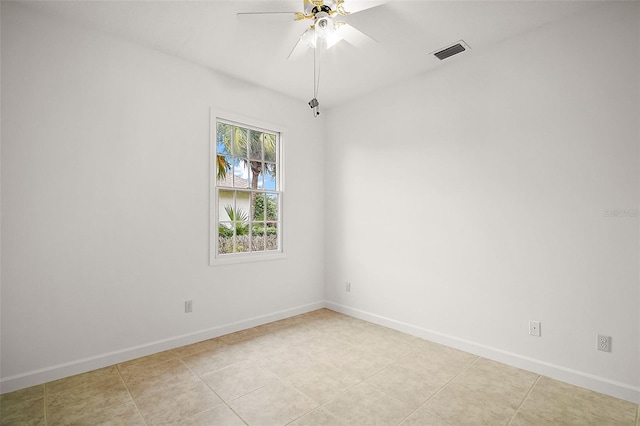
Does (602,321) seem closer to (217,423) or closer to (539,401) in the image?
(539,401)

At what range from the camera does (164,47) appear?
292 centimetres

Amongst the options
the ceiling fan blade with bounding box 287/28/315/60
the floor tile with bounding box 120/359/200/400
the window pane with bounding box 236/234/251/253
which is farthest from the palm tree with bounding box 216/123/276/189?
the floor tile with bounding box 120/359/200/400

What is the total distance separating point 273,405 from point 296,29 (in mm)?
2881

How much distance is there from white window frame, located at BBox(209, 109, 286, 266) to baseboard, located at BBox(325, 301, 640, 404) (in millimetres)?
1528

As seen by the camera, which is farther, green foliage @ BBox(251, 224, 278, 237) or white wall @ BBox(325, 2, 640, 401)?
green foliage @ BBox(251, 224, 278, 237)

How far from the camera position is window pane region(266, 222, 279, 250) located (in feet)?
12.8

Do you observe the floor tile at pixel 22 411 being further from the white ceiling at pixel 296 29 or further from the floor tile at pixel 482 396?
the white ceiling at pixel 296 29

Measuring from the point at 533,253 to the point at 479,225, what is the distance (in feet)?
1.59

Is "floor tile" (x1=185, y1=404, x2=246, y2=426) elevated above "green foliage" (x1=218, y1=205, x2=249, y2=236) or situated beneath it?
situated beneath

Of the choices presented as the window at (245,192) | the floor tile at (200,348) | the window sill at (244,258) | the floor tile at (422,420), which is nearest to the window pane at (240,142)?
the window at (245,192)

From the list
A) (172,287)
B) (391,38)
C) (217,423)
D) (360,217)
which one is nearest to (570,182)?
(391,38)

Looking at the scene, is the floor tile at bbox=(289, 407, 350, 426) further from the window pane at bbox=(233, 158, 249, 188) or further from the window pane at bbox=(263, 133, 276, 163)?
the window pane at bbox=(263, 133, 276, 163)

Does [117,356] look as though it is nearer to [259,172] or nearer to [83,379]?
[83,379]

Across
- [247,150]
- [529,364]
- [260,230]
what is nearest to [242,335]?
[260,230]
